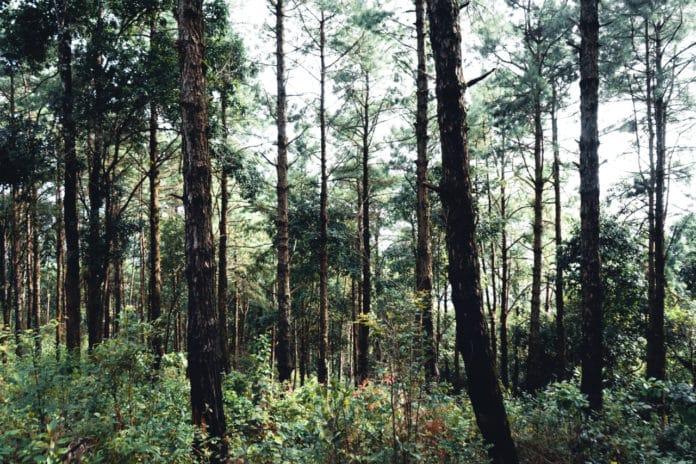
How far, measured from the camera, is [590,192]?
20.8ft

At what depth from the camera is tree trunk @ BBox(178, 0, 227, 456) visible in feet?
14.8

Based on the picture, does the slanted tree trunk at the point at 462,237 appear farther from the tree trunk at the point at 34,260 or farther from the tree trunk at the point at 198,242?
the tree trunk at the point at 34,260

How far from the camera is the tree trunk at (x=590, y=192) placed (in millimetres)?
6156

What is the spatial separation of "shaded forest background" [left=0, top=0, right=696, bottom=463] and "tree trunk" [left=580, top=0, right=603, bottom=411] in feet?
0.13

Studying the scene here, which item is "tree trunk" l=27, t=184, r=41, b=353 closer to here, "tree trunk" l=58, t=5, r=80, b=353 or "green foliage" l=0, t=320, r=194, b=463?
"tree trunk" l=58, t=5, r=80, b=353

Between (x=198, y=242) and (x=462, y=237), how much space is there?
3168 mm

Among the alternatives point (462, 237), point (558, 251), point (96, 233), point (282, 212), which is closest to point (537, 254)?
point (558, 251)

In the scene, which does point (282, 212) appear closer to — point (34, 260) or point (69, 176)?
point (69, 176)

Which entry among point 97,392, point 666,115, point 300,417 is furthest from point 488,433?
point 666,115

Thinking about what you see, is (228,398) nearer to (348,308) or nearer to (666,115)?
(666,115)

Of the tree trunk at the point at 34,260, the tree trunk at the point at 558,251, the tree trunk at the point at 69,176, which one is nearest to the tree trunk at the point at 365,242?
the tree trunk at the point at 558,251

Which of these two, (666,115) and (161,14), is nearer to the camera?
(161,14)

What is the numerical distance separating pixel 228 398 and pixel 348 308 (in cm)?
2093

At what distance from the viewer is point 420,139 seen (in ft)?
29.0
